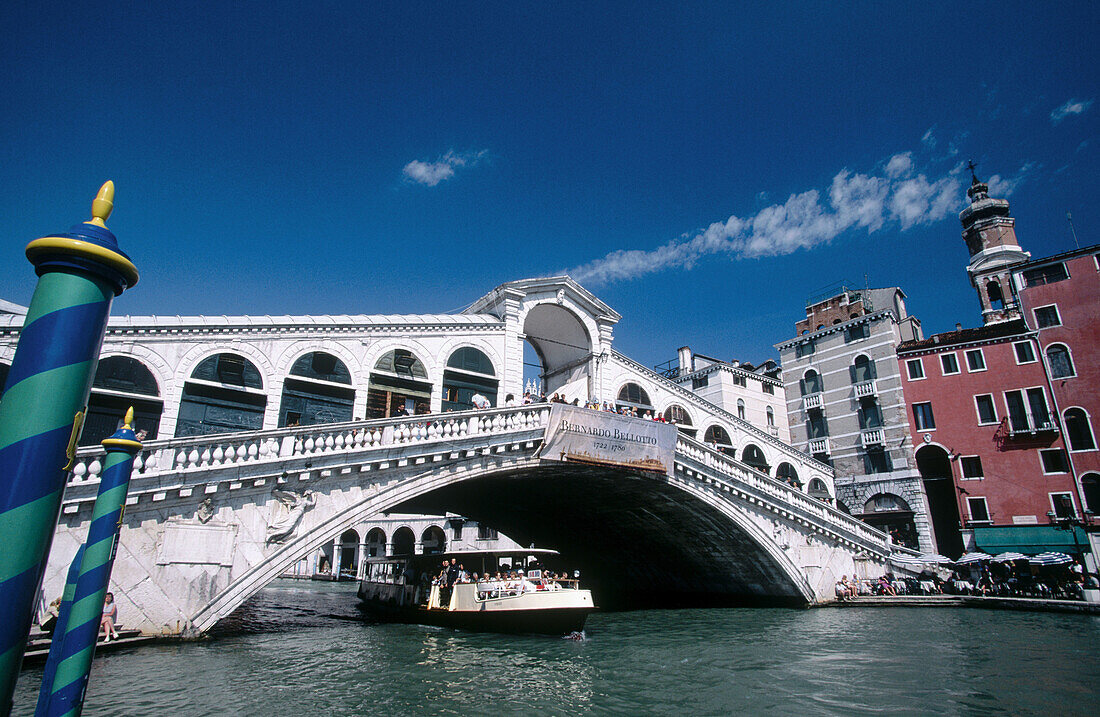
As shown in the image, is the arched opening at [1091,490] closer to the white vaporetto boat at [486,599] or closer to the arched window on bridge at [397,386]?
the white vaporetto boat at [486,599]

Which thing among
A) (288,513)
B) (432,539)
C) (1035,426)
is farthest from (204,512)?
(432,539)

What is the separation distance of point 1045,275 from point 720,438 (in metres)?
18.1

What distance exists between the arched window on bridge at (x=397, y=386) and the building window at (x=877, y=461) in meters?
24.8

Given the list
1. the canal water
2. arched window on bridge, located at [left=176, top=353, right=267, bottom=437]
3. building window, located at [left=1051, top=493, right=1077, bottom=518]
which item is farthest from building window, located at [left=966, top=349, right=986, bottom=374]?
arched window on bridge, located at [left=176, top=353, right=267, bottom=437]

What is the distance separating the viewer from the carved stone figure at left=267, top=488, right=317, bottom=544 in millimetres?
13602

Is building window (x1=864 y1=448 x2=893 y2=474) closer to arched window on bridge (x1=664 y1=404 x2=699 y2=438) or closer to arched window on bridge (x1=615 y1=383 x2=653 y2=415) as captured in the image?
arched window on bridge (x1=664 y1=404 x2=699 y2=438)

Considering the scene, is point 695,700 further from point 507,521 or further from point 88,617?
point 507,521

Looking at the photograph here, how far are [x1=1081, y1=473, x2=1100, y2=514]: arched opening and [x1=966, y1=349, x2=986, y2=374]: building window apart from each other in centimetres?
633

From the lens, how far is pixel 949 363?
31.2 m

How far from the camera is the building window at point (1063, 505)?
87.8 ft

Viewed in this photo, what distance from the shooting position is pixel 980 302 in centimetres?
4241

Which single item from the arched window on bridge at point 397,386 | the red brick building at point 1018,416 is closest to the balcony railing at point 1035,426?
the red brick building at point 1018,416

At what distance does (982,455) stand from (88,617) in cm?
3562

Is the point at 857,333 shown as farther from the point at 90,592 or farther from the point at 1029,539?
the point at 90,592
